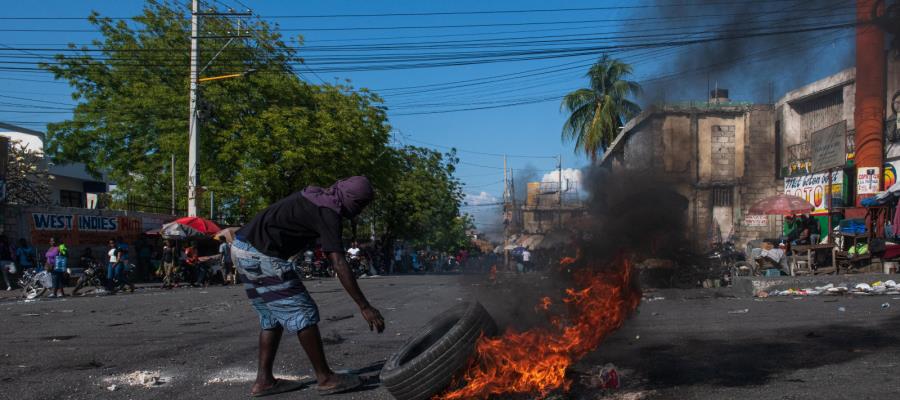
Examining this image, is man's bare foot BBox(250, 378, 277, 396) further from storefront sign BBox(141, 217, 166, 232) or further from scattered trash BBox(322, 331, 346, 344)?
storefront sign BBox(141, 217, 166, 232)

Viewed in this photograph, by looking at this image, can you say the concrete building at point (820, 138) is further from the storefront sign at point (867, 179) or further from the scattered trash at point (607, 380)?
the scattered trash at point (607, 380)

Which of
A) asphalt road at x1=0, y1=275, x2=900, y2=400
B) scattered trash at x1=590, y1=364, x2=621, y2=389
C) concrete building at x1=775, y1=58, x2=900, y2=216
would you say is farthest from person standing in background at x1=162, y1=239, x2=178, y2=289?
scattered trash at x1=590, y1=364, x2=621, y2=389

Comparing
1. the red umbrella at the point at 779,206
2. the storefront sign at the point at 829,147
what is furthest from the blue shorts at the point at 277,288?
the storefront sign at the point at 829,147

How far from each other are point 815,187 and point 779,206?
9.50 meters

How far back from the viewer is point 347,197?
16.3 ft

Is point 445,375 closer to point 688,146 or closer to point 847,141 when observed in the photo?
point 688,146

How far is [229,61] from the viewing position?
30438mm

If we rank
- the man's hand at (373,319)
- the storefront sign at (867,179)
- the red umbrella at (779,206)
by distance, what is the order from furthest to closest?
the storefront sign at (867,179) < the red umbrella at (779,206) < the man's hand at (373,319)

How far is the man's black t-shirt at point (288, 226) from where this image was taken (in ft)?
16.1

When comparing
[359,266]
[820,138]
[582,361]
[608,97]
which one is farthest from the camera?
[359,266]

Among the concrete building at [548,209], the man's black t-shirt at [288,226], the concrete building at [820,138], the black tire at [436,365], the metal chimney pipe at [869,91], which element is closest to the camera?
the black tire at [436,365]

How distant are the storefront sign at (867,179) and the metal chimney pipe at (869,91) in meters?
0.05

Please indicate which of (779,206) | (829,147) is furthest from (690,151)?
(829,147)

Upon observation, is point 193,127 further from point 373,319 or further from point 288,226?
point 373,319
